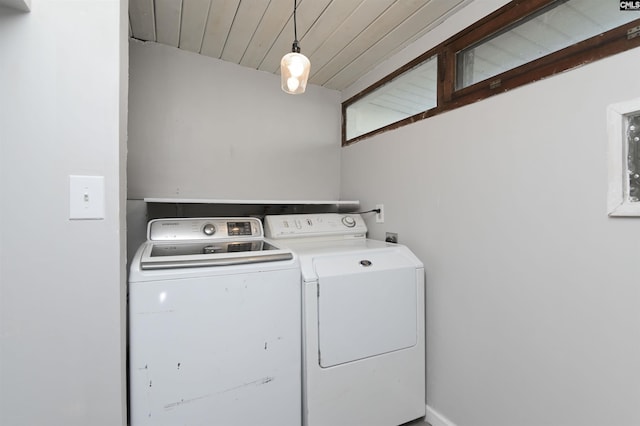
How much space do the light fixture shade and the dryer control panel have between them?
0.88 metres

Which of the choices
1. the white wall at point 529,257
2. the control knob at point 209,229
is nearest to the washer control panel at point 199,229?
the control knob at point 209,229

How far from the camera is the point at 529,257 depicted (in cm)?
119

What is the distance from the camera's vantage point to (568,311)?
3.54 ft

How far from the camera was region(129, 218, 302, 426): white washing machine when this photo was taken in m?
1.05

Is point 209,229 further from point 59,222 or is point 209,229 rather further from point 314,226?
point 59,222

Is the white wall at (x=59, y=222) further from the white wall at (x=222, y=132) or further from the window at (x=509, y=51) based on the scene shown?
the window at (x=509, y=51)

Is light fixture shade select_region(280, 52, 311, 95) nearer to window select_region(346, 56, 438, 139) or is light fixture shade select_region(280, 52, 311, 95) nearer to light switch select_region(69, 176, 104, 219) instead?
light switch select_region(69, 176, 104, 219)

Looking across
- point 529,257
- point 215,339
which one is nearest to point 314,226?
point 215,339

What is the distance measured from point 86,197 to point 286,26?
139 centimetres

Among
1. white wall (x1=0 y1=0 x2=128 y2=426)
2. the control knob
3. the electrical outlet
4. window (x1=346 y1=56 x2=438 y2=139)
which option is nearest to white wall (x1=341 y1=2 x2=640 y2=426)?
window (x1=346 y1=56 x2=438 y2=139)

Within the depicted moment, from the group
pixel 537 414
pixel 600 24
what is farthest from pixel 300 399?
pixel 600 24

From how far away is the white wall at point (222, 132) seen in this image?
73.5 inches

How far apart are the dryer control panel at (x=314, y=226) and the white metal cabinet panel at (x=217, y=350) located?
0.54 meters

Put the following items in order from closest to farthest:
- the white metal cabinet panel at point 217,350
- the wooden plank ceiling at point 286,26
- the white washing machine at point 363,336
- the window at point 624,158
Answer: the window at point 624,158, the white metal cabinet panel at point 217,350, the white washing machine at point 363,336, the wooden plank ceiling at point 286,26
